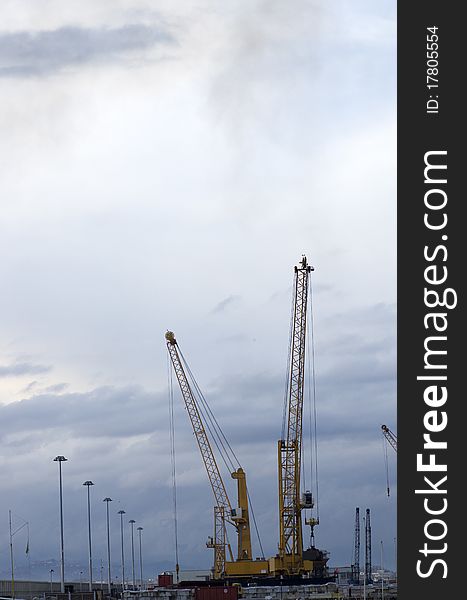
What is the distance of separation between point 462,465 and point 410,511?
3.13 meters

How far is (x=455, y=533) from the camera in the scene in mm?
56250

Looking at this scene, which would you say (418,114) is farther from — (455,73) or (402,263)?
(402,263)

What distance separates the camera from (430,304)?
55938 mm

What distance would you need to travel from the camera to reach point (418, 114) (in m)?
57.8

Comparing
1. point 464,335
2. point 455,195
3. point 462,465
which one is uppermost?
point 455,195

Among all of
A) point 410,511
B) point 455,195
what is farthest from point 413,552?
point 455,195

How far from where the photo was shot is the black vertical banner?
183 ft

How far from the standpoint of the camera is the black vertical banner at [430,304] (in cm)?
5575

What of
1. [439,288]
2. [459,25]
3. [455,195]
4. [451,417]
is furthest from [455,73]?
[451,417]

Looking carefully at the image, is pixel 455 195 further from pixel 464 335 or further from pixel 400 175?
pixel 464 335

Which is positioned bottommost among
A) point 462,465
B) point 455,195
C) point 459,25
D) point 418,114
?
point 462,465

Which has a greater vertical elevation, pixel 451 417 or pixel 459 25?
pixel 459 25

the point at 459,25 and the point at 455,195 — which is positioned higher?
the point at 459,25

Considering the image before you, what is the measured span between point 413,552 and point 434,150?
18.3 m
